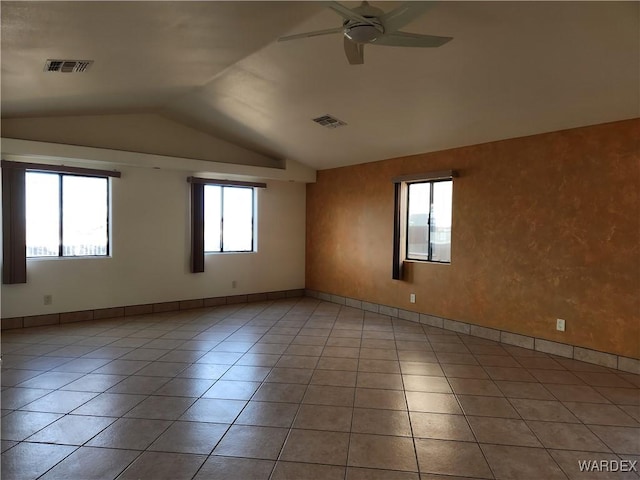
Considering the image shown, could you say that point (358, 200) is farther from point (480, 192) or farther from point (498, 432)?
point (498, 432)

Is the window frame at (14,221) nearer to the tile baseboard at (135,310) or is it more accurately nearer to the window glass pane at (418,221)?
the tile baseboard at (135,310)

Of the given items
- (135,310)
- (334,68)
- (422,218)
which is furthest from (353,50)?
(135,310)

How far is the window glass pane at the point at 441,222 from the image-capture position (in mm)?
5211

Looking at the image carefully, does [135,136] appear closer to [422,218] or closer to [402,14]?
[422,218]

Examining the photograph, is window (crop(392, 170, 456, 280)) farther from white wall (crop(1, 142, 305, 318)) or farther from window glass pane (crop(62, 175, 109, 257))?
window glass pane (crop(62, 175, 109, 257))

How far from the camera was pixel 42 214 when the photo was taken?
16.6 feet

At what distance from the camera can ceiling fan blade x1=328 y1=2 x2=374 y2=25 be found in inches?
79.7

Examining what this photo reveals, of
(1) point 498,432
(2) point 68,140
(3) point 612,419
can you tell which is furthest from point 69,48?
(3) point 612,419

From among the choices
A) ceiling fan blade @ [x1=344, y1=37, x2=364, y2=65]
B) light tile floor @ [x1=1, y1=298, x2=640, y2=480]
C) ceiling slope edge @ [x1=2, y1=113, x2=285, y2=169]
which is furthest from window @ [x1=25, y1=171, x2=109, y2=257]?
ceiling fan blade @ [x1=344, y1=37, x2=364, y2=65]

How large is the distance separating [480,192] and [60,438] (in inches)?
185

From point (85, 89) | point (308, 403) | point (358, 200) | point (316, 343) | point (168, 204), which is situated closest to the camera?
point (308, 403)

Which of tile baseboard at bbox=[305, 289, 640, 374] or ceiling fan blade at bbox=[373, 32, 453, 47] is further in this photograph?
tile baseboard at bbox=[305, 289, 640, 374]

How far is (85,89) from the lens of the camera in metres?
4.08

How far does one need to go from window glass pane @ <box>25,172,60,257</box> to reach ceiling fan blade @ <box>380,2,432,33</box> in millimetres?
4944
